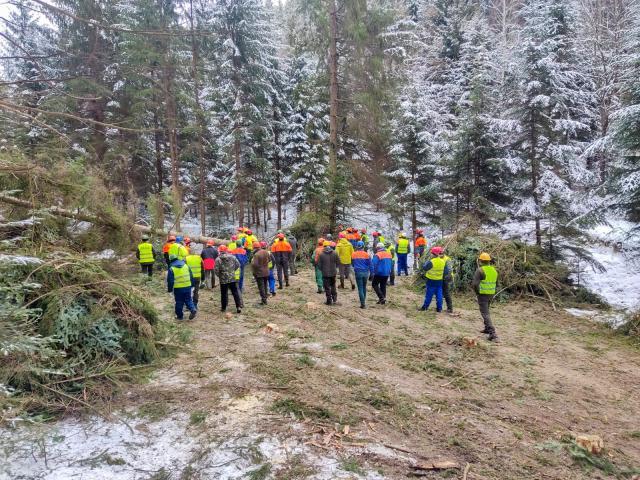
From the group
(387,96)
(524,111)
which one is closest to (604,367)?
(524,111)

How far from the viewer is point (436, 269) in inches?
413

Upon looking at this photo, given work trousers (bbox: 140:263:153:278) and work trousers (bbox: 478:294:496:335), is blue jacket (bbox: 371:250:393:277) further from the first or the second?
work trousers (bbox: 140:263:153:278)

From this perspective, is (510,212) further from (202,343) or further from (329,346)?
(202,343)

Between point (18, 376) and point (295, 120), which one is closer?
point (18, 376)

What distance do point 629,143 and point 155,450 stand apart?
1410 cm

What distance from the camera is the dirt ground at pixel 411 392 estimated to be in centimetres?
448

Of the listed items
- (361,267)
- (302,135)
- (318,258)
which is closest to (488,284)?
(361,267)

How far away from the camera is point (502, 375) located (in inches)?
273

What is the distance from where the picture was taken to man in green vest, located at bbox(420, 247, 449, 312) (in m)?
10.4

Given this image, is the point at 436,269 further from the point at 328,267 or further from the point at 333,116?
the point at 333,116

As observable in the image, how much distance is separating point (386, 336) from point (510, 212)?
11583mm

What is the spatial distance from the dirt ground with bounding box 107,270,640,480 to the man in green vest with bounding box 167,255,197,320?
60cm

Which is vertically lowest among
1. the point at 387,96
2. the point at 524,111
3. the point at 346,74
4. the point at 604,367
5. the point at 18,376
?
the point at 604,367

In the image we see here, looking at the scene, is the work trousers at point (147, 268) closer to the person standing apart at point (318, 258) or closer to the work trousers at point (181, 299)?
the work trousers at point (181, 299)
